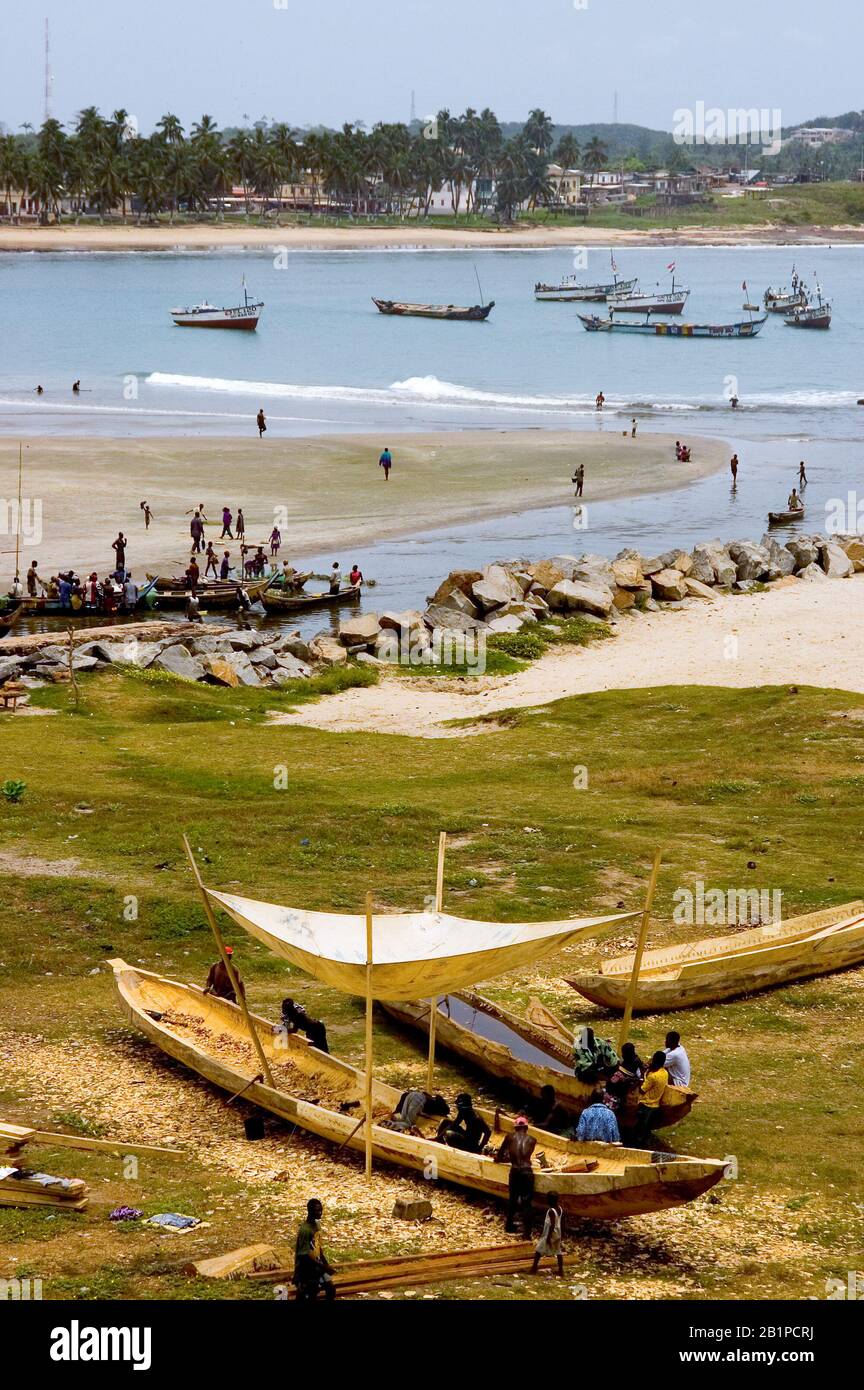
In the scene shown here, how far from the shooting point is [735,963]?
21531 millimetres

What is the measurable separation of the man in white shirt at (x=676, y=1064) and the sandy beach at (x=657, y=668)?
18.3 metres

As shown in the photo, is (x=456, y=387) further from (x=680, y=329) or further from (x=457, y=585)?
(x=457, y=585)

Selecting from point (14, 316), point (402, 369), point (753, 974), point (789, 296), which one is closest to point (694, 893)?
point (753, 974)

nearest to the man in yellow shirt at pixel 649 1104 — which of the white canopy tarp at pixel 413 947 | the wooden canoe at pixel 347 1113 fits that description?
the wooden canoe at pixel 347 1113

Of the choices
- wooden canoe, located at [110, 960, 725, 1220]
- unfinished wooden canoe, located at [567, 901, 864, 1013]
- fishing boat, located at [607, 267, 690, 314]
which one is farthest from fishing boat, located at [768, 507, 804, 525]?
fishing boat, located at [607, 267, 690, 314]

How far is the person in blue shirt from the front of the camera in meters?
16.0

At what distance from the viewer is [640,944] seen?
17.8m

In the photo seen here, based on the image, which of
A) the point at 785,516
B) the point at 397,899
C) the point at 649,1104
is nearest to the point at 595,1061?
the point at 649,1104

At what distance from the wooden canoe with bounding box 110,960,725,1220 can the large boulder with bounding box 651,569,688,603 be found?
100.0 ft

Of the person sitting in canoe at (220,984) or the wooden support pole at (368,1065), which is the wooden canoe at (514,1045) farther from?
the wooden support pole at (368,1065)

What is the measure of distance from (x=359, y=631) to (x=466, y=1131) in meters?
26.8

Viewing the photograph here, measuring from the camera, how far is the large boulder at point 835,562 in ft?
175

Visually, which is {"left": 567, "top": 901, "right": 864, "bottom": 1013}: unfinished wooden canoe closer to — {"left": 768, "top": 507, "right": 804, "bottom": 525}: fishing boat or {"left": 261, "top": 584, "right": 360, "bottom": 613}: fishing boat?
{"left": 261, "top": 584, "right": 360, "bottom": 613}: fishing boat
